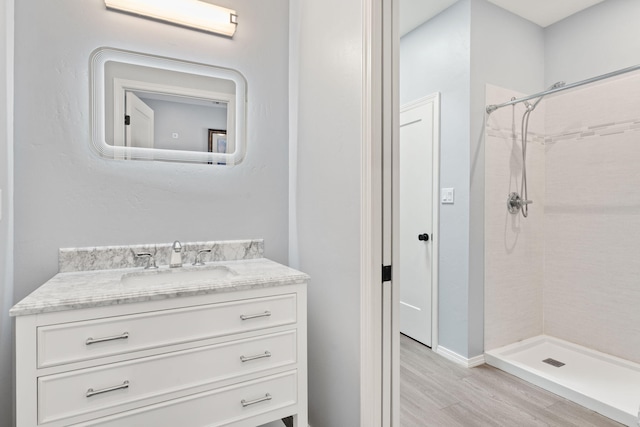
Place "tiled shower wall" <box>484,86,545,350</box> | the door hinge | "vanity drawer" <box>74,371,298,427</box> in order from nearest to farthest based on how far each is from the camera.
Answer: "vanity drawer" <box>74,371,298,427</box>, the door hinge, "tiled shower wall" <box>484,86,545,350</box>

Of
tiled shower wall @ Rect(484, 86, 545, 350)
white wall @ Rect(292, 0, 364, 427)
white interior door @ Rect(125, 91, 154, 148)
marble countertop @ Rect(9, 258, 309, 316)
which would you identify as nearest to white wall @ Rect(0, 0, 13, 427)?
marble countertop @ Rect(9, 258, 309, 316)

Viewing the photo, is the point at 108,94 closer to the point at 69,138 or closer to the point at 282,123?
the point at 69,138

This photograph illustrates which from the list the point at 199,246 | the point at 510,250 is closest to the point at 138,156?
Result: the point at 199,246

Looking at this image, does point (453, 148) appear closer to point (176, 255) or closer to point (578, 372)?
point (578, 372)

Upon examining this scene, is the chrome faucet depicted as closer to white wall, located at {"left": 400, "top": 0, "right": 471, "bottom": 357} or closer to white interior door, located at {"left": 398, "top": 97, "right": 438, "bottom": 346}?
white interior door, located at {"left": 398, "top": 97, "right": 438, "bottom": 346}

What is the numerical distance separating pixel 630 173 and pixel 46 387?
132 inches

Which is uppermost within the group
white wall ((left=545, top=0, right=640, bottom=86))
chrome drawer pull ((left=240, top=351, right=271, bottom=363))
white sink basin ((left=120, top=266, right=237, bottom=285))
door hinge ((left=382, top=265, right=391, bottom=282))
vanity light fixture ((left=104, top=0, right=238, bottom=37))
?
white wall ((left=545, top=0, right=640, bottom=86))

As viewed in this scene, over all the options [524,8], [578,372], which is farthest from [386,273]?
[524,8]

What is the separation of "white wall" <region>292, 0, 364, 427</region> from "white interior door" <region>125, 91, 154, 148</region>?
77 cm

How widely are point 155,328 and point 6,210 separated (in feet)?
2.70

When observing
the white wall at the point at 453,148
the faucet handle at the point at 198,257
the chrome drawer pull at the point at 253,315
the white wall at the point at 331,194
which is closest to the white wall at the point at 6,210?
the faucet handle at the point at 198,257

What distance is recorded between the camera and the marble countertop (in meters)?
1.06

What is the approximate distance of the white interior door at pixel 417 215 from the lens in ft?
8.95

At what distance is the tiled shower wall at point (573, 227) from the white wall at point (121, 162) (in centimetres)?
165
